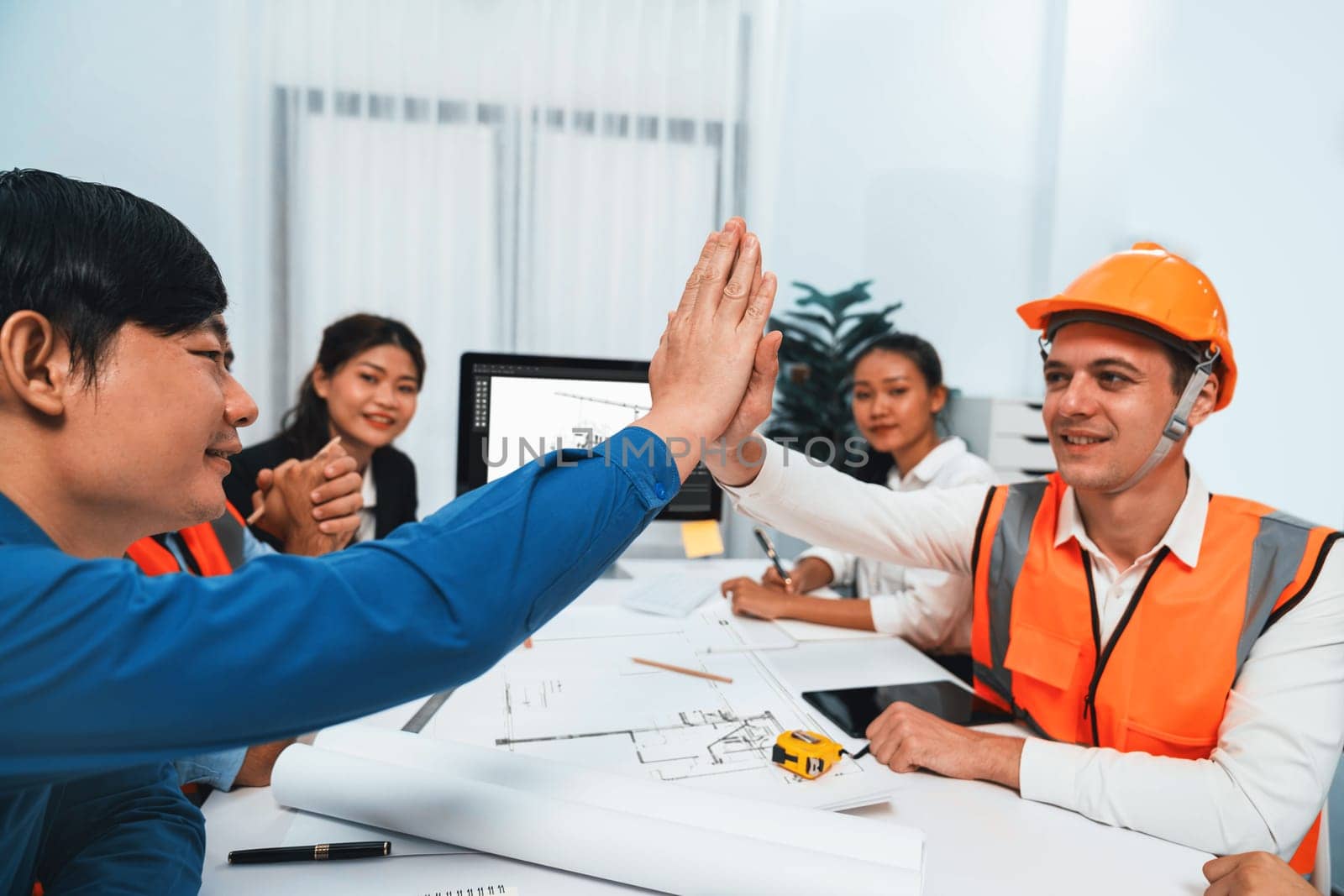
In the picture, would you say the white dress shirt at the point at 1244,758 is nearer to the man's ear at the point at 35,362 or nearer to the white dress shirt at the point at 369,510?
the man's ear at the point at 35,362

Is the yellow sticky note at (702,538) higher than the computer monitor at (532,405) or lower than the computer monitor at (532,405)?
lower

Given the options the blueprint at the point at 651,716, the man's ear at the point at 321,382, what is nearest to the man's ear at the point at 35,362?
the blueprint at the point at 651,716

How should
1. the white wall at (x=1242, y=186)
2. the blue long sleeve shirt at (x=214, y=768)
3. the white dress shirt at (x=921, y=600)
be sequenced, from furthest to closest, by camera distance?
1. the white wall at (x=1242, y=186)
2. the white dress shirt at (x=921, y=600)
3. the blue long sleeve shirt at (x=214, y=768)

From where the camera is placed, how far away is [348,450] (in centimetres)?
202

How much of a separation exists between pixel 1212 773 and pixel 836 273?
7.20ft

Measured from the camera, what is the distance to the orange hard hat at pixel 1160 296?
1.09 m

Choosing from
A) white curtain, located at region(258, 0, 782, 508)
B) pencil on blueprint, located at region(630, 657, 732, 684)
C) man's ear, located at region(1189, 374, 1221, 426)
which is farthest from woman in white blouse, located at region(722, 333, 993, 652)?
white curtain, located at region(258, 0, 782, 508)

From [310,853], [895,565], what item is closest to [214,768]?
[310,853]

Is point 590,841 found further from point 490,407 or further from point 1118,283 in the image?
point 490,407

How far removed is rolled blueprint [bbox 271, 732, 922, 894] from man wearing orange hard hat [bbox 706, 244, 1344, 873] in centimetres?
32

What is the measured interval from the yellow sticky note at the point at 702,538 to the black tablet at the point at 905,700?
0.72m

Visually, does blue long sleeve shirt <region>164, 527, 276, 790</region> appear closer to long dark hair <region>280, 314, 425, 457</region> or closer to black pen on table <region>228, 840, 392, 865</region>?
black pen on table <region>228, 840, 392, 865</region>

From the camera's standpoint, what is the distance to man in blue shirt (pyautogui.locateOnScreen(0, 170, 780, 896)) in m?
0.40

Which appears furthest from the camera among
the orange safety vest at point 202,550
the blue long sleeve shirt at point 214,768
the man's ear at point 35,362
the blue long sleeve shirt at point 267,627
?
the orange safety vest at point 202,550
